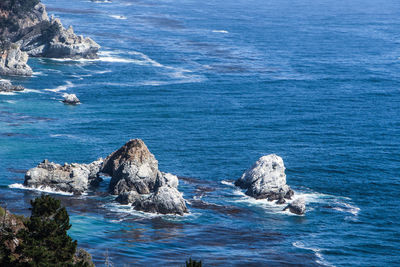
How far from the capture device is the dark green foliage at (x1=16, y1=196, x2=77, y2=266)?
173ft

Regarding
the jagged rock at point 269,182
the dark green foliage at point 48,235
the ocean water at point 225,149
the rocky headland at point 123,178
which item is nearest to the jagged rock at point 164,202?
the rocky headland at point 123,178

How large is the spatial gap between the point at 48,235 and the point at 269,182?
5497 cm

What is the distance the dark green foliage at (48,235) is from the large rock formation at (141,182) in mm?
40230

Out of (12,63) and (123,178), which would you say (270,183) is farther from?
(12,63)

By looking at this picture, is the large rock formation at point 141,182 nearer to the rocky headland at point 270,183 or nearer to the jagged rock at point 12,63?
the rocky headland at point 270,183

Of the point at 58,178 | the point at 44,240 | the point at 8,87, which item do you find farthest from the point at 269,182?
the point at 8,87

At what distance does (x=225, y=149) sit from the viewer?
12612 centimetres

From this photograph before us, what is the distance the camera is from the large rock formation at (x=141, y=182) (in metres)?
95.3

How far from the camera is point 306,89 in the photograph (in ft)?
577

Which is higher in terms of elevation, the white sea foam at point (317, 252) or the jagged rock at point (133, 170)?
the jagged rock at point (133, 170)

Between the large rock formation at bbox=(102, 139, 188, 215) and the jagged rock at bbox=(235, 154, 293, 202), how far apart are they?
12.1m

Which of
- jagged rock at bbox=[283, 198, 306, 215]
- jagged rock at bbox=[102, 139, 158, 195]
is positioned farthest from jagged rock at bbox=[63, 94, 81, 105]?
jagged rock at bbox=[283, 198, 306, 215]

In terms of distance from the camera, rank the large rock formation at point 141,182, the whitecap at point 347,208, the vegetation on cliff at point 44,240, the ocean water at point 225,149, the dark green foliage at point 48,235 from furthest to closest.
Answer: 1. the whitecap at point 347,208
2. the large rock formation at point 141,182
3. the ocean water at point 225,149
4. the dark green foliage at point 48,235
5. the vegetation on cliff at point 44,240

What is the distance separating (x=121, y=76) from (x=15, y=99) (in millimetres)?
37289
